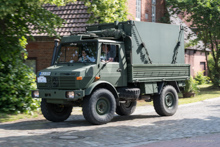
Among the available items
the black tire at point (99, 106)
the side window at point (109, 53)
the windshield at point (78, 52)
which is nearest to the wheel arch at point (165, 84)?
the side window at point (109, 53)

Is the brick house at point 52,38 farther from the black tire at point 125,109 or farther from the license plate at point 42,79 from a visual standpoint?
the license plate at point 42,79

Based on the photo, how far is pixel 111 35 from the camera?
1150 centimetres

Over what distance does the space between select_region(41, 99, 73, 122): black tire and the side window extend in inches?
81.2

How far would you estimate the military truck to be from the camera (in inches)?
402

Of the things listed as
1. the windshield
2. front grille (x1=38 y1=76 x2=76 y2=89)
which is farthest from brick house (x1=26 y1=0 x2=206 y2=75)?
front grille (x1=38 y1=76 x2=76 y2=89)

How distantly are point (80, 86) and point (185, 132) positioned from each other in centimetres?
313

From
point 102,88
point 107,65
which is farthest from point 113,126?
point 107,65

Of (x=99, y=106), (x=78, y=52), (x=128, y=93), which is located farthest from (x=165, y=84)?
(x=78, y=52)

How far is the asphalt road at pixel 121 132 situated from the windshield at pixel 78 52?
6.36 ft

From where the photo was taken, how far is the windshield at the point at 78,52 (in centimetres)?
1073

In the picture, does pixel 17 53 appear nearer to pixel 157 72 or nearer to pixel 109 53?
pixel 109 53

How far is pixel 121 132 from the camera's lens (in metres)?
9.11

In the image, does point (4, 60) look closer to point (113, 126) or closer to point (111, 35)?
point (111, 35)

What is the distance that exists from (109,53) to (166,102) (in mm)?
3053
